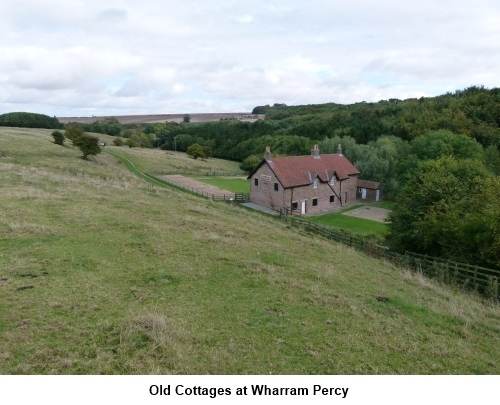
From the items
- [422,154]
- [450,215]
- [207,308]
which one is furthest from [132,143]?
[207,308]

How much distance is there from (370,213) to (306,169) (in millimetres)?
9269

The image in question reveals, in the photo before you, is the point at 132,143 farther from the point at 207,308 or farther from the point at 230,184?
the point at 207,308

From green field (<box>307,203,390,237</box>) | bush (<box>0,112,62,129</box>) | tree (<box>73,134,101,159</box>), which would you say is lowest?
green field (<box>307,203,390,237</box>)

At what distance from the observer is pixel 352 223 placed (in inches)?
1649

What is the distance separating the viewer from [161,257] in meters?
15.2

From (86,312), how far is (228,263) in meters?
6.12

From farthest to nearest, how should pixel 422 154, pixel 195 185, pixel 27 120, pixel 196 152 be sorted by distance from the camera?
pixel 27 120 < pixel 196 152 < pixel 195 185 < pixel 422 154

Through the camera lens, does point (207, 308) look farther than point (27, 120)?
No

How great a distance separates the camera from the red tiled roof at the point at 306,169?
45469 mm

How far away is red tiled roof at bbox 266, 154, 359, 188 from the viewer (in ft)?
149

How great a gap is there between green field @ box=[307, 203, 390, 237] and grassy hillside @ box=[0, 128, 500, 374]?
18.0 m

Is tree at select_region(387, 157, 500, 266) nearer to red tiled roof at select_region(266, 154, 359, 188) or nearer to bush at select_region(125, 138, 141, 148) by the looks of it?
red tiled roof at select_region(266, 154, 359, 188)

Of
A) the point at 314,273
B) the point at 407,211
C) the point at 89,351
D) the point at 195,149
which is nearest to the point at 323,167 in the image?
the point at 407,211

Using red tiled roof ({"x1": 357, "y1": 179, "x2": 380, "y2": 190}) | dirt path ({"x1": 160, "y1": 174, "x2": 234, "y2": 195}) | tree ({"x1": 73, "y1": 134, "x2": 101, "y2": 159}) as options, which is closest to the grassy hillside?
dirt path ({"x1": 160, "y1": 174, "x2": 234, "y2": 195})
